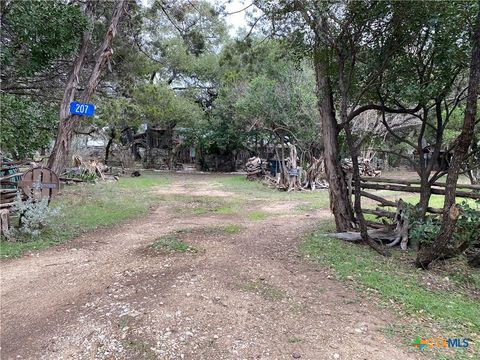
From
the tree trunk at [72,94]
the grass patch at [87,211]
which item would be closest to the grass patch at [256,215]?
the grass patch at [87,211]

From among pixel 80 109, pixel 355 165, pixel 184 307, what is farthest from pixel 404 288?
Answer: pixel 80 109

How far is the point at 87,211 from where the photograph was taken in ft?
27.3

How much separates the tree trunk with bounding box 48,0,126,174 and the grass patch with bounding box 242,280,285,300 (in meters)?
5.08

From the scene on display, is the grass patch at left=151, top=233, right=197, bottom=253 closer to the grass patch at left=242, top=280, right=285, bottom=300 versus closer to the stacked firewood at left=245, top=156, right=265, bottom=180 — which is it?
the grass patch at left=242, top=280, right=285, bottom=300

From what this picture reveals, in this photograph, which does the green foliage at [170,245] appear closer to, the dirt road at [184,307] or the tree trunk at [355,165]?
the dirt road at [184,307]

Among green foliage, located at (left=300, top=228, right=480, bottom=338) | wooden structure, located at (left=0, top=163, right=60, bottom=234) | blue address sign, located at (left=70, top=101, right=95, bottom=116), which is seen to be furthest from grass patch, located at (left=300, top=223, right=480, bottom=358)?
blue address sign, located at (left=70, top=101, right=95, bottom=116)

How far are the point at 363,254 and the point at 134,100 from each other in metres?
14.5

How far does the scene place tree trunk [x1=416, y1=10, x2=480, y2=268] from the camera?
3594mm

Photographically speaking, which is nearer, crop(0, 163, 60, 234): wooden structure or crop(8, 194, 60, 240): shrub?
crop(8, 194, 60, 240): shrub

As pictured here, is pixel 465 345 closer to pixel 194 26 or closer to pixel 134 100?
pixel 194 26

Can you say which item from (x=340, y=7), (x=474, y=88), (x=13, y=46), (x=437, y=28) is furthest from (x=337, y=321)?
(x=13, y=46)

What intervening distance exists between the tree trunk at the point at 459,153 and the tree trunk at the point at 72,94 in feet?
21.6

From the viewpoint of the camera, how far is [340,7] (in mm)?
5074

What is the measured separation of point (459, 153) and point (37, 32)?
7.00 m
